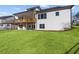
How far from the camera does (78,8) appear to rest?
7.22 ft

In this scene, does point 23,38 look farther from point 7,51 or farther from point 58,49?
point 58,49

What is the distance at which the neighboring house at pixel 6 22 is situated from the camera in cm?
219

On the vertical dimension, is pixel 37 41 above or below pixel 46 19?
below

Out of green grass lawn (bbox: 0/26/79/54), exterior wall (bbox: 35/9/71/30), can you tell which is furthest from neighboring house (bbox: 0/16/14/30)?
exterior wall (bbox: 35/9/71/30)

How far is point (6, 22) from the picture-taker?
2223 millimetres

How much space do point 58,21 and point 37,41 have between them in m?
0.29

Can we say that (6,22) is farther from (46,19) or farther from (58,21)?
(58,21)

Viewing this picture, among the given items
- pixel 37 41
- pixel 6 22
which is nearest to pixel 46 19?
pixel 37 41

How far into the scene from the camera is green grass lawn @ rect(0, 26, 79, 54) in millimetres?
2143

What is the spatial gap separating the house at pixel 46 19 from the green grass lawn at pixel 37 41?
0.19 ft

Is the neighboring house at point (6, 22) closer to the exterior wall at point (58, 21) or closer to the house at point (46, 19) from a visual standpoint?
the house at point (46, 19)

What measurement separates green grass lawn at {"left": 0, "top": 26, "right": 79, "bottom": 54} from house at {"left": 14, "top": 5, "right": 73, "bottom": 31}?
6 cm
